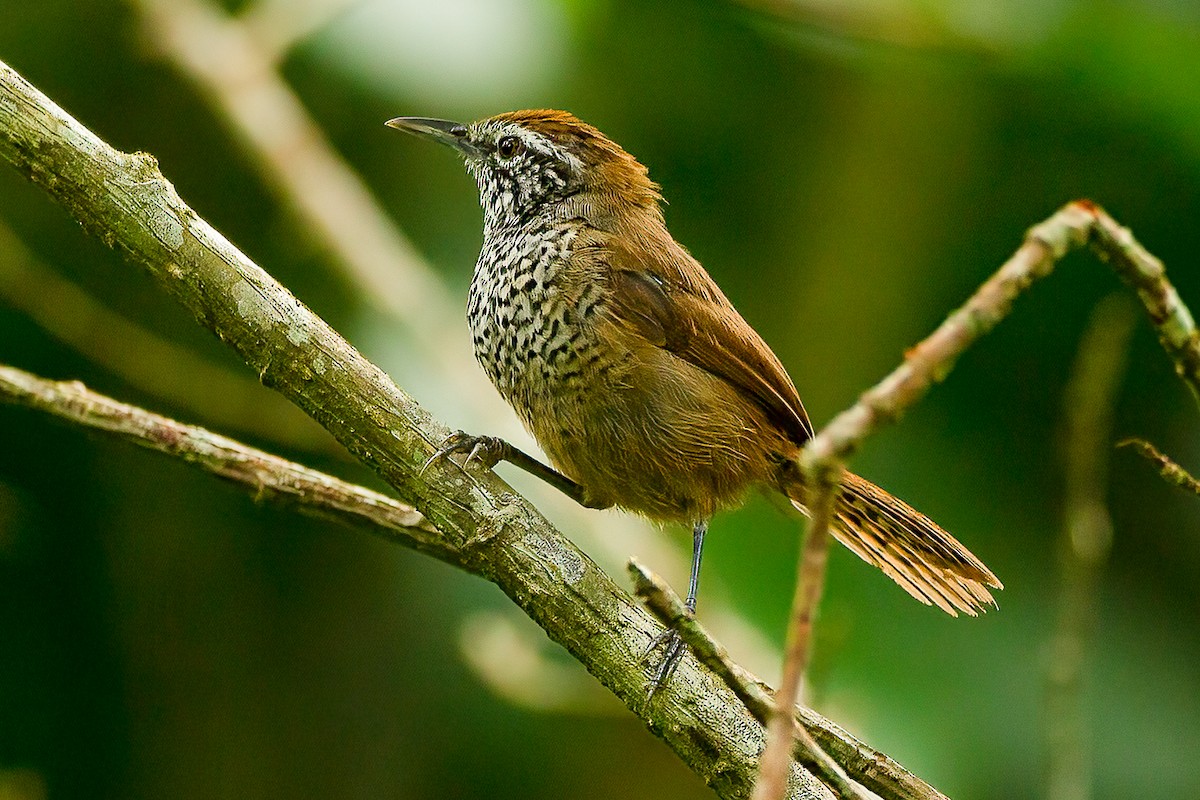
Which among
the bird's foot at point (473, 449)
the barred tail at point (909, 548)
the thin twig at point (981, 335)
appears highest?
the barred tail at point (909, 548)

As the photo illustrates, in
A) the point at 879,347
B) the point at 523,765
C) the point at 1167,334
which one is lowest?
the point at 523,765

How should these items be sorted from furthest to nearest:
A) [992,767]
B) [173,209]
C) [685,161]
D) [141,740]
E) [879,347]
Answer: [685,161], [879,347], [141,740], [992,767], [173,209]

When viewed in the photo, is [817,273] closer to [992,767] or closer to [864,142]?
[864,142]

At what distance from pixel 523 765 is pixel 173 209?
291 cm

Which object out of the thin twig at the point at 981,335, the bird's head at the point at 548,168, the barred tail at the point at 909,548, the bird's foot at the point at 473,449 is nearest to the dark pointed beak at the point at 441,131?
the bird's head at the point at 548,168

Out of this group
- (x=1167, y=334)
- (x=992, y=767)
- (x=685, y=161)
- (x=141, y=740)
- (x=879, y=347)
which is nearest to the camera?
(x=1167, y=334)

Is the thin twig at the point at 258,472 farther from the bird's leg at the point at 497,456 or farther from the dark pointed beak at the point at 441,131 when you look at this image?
the dark pointed beak at the point at 441,131

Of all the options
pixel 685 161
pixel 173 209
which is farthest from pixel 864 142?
pixel 173 209

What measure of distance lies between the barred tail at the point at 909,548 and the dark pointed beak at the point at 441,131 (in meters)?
1.30

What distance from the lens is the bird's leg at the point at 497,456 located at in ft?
7.37

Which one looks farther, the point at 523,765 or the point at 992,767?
the point at 523,765

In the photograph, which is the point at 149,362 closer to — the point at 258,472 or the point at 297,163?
the point at 297,163

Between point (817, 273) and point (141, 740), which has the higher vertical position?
point (817, 273)

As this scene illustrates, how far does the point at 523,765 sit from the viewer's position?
451cm
